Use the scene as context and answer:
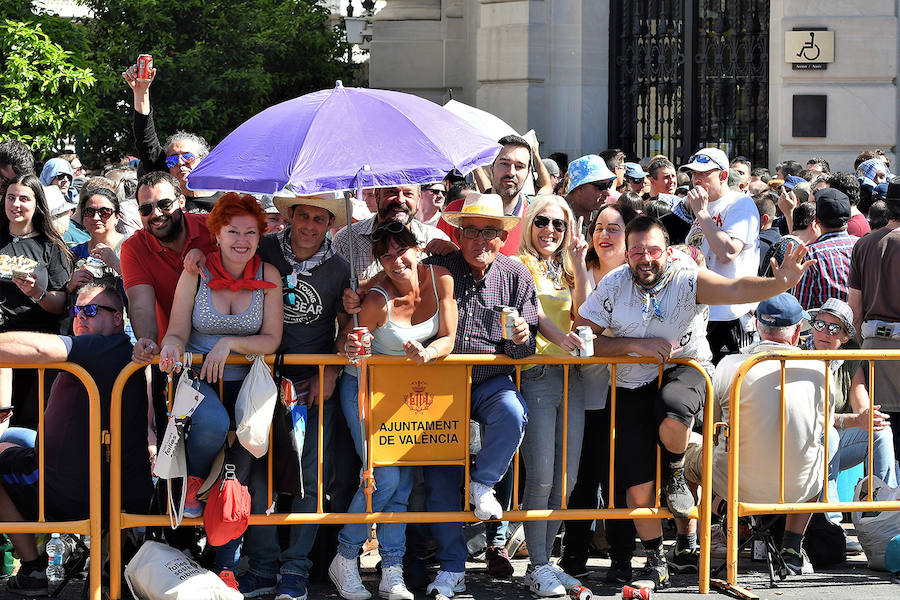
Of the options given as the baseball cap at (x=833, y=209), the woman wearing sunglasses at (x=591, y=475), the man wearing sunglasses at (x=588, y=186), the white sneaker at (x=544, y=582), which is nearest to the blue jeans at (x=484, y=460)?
the white sneaker at (x=544, y=582)

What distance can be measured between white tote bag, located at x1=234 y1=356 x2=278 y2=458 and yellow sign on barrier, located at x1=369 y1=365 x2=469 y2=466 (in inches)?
22.3

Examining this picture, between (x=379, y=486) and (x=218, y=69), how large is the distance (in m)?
14.4

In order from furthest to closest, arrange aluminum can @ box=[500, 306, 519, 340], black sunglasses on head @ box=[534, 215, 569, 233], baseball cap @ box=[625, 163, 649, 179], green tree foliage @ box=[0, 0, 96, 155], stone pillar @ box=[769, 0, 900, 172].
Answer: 1. stone pillar @ box=[769, 0, 900, 172]
2. green tree foliage @ box=[0, 0, 96, 155]
3. baseball cap @ box=[625, 163, 649, 179]
4. black sunglasses on head @ box=[534, 215, 569, 233]
5. aluminum can @ box=[500, 306, 519, 340]

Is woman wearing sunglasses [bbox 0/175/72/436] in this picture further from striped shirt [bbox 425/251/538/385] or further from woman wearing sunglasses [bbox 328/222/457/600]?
striped shirt [bbox 425/251/538/385]

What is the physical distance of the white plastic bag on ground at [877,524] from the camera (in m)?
7.77

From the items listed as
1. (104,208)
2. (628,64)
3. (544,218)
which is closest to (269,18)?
(628,64)

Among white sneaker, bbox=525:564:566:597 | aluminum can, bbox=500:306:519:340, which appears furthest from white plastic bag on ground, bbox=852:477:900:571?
aluminum can, bbox=500:306:519:340

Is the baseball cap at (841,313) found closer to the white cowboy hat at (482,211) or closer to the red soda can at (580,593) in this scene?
the white cowboy hat at (482,211)

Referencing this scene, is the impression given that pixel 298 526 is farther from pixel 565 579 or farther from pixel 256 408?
pixel 565 579

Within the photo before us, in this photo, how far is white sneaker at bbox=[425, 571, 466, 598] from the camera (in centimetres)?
717

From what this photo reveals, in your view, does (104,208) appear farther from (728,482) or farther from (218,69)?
(218,69)

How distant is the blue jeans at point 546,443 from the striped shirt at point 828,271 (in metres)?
2.92

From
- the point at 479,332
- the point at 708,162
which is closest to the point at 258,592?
the point at 479,332

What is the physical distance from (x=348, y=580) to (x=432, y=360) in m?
1.25
